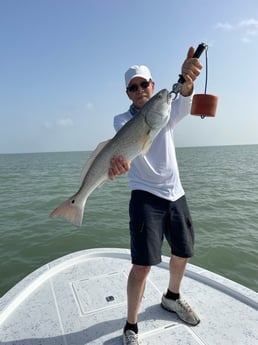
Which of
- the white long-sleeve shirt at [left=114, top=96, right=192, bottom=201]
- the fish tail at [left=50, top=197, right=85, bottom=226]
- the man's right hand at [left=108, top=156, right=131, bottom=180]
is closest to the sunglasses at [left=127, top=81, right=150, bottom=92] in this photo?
the white long-sleeve shirt at [left=114, top=96, right=192, bottom=201]

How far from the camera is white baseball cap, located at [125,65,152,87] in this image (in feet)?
10.4

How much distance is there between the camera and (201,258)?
792 cm

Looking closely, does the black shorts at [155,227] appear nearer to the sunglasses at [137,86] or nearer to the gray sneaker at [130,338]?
the gray sneaker at [130,338]

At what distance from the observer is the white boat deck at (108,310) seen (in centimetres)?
311

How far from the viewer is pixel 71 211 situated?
10.1 ft

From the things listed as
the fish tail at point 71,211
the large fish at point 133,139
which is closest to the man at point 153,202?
the large fish at point 133,139

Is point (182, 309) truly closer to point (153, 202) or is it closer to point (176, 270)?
point (176, 270)

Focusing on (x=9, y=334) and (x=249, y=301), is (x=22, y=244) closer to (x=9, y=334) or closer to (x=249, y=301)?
(x=9, y=334)

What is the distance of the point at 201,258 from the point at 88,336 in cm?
538

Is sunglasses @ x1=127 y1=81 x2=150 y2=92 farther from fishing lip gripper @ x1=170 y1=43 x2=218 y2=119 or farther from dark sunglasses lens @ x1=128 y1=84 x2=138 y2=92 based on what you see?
fishing lip gripper @ x1=170 y1=43 x2=218 y2=119

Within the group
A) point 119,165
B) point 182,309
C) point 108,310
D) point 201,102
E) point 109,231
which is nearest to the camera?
point 119,165

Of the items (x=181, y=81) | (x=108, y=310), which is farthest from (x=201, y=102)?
(x=108, y=310)

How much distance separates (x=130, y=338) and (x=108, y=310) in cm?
66

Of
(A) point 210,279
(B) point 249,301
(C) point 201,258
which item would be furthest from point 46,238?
(B) point 249,301
